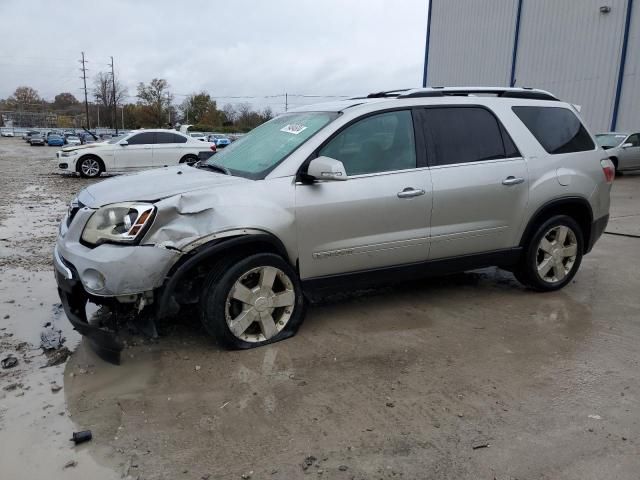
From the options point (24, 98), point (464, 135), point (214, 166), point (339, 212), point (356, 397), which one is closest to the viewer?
point (356, 397)

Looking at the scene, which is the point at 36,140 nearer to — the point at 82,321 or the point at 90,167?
the point at 90,167

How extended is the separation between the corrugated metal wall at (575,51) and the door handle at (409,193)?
19186 mm

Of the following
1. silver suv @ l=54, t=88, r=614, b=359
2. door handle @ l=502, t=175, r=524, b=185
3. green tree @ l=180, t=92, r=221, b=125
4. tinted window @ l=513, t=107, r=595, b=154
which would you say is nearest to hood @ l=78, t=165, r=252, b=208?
silver suv @ l=54, t=88, r=614, b=359

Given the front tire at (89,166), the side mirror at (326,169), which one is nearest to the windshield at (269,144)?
the side mirror at (326,169)

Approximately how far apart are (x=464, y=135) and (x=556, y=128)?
1.14 meters

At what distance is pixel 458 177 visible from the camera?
14.7ft

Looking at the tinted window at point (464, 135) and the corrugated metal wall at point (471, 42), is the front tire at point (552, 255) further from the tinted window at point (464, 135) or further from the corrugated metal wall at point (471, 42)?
the corrugated metal wall at point (471, 42)

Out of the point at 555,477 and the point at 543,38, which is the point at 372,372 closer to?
the point at 555,477

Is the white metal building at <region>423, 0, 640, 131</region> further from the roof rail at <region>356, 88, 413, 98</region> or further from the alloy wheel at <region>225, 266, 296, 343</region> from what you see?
the alloy wheel at <region>225, 266, 296, 343</region>

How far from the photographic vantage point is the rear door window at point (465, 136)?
14.8ft

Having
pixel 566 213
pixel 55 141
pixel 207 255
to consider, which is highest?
pixel 566 213

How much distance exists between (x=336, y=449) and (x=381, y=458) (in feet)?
0.76

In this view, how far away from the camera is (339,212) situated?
4004mm

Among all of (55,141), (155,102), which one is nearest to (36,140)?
(55,141)
